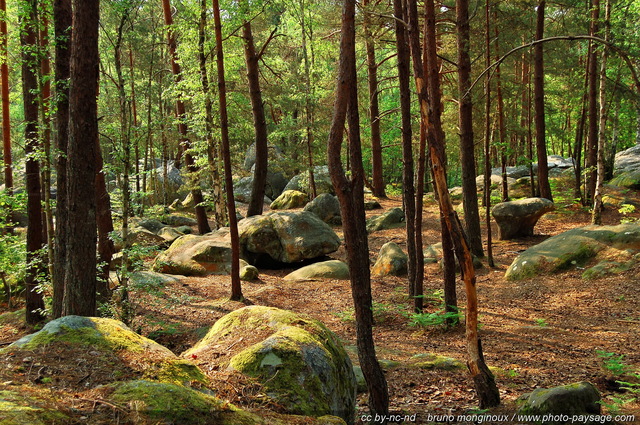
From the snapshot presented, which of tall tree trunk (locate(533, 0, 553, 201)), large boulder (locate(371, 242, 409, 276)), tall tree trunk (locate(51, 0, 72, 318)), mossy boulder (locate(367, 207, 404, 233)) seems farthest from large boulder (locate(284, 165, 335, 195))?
tall tree trunk (locate(51, 0, 72, 318))

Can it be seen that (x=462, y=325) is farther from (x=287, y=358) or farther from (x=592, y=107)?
(x=592, y=107)

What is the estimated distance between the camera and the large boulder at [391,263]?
39.0 ft

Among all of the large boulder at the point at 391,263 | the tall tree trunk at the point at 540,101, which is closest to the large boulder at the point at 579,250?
the large boulder at the point at 391,263

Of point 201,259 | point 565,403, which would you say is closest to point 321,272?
point 201,259

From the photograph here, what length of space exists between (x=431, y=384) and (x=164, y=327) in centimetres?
483

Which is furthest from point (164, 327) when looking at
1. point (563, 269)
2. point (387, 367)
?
point (563, 269)

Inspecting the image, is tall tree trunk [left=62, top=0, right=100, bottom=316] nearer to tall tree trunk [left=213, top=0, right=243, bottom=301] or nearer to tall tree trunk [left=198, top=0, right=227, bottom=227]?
tall tree trunk [left=213, top=0, right=243, bottom=301]

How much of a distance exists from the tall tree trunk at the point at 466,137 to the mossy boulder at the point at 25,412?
981 centimetres

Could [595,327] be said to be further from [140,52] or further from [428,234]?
[140,52]

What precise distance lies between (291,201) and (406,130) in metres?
13.7

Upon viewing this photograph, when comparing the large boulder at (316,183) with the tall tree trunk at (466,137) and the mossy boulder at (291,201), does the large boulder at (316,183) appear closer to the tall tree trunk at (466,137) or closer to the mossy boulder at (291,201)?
the mossy boulder at (291,201)

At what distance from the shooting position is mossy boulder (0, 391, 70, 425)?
6.43 feet

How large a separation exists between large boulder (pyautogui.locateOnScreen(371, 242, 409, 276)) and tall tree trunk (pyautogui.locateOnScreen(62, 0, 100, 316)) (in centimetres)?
750

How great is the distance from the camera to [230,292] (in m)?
10.4
